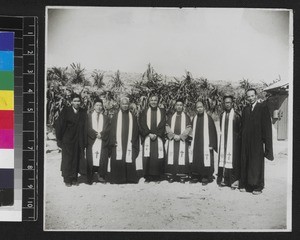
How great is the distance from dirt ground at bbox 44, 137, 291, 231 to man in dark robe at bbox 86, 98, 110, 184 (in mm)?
61

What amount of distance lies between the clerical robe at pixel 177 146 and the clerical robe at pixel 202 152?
26mm

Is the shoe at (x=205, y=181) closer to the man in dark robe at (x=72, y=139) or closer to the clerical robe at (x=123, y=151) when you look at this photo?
the clerical robe at (x=123, y=151)

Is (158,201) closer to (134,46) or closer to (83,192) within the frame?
(83,192)

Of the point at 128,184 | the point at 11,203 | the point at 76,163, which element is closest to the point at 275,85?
the point at 128,184

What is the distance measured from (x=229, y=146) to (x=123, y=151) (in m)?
0.36

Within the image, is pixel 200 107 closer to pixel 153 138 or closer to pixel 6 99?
pixel 153 138

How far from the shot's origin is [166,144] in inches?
67.0

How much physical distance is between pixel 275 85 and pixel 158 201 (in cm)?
56

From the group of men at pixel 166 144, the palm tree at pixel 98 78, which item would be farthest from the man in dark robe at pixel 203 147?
the palm tree at pixel 98 78

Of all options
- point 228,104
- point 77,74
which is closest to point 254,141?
point 228,104

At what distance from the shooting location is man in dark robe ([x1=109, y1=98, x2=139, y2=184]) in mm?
1696

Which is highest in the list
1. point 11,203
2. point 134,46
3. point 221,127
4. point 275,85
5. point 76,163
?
point 134,46

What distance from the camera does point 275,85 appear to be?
170cm

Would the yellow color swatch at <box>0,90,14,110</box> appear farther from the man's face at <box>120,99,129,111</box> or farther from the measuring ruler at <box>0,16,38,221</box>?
the man's face at <box>120,99,129,111</box>
